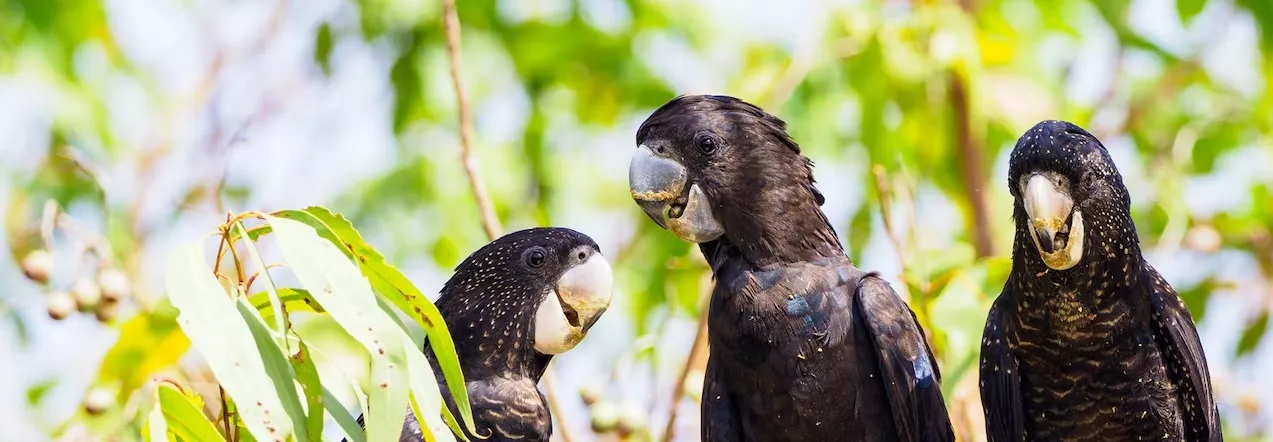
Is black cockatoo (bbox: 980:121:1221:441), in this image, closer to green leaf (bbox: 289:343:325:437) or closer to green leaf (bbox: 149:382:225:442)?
green leaf (bbox: 289:343:325:437)

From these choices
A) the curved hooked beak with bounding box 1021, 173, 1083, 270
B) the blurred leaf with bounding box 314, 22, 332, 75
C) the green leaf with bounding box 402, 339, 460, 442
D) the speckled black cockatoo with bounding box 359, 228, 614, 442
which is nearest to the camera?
the green leaf with bounding box 402, 339, 460, 442

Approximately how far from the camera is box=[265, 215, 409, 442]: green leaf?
9.40 feet

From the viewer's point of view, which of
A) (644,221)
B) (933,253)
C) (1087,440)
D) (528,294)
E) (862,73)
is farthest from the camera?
(644,221)

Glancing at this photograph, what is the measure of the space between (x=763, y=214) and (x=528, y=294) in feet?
2.50

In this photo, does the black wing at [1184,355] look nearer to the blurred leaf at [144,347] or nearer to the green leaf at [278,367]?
the green leaf at [278,367]

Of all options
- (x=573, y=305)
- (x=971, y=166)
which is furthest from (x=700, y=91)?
(x=573, y=305)

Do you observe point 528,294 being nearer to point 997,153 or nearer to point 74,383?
point 74,383

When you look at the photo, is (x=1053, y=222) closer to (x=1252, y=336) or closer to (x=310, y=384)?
(x=310, y=384)

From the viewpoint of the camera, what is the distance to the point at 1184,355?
394cm

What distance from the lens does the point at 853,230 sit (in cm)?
747

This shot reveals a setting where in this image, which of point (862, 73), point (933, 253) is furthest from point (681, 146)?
point (862, 73)

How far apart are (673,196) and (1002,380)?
1070 mm

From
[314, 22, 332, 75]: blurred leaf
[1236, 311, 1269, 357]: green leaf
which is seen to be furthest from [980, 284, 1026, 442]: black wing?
[314, 22, 332, 75]: blurred leaf

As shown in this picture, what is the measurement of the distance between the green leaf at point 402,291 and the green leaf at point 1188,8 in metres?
4.61
